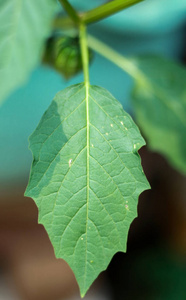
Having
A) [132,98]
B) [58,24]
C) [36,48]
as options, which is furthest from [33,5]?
[132,98]

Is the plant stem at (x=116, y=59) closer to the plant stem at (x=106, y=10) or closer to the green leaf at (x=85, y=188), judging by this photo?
the plant stem at (x=106, y=10)

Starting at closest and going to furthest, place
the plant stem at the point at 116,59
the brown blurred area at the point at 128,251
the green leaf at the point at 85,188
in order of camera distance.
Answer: the green leaf at the point at 85,188
the plant stem at the point at 116,59
the brown blurred area at the point at 128,251

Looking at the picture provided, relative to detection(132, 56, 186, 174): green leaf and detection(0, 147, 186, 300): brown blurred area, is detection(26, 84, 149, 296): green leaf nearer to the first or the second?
detection(132, 56, 186, 174): green leaf

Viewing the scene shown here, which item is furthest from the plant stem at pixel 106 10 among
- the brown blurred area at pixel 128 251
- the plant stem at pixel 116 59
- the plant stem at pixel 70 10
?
the brown blurred area at pixel 128 251

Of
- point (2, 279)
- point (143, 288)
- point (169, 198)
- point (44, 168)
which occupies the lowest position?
point (143, 288)

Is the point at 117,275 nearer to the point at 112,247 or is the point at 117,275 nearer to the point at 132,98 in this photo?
the point at 132,98

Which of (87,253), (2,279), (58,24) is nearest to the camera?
(87,253)
